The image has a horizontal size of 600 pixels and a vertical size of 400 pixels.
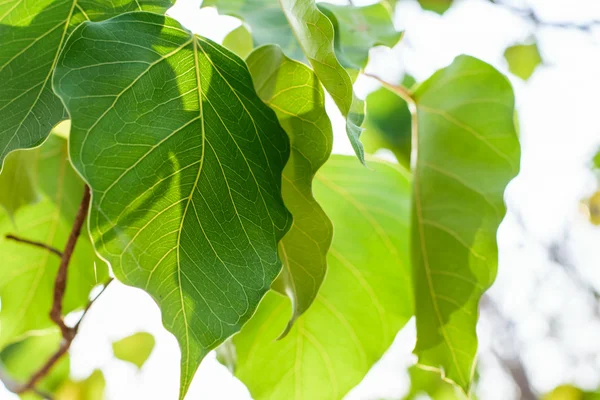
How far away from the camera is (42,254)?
79cm

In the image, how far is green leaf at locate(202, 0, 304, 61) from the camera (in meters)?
0.60

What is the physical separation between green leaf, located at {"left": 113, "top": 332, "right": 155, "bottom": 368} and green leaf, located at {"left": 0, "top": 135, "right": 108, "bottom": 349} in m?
0.60

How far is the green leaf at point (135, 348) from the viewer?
1358mm

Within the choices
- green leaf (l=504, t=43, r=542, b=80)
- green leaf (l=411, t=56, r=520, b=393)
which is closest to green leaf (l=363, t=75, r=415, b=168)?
green leaf (l=411, t=56, r=520, b=393)

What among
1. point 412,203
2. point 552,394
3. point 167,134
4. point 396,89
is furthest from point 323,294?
point 552,394

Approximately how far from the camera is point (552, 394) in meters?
1.46

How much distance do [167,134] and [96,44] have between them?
0.07 metres

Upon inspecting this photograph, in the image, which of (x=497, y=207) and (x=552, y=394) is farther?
(x=552, y=394)

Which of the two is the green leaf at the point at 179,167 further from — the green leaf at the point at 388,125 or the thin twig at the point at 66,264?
the green leaf at the point at 388,125

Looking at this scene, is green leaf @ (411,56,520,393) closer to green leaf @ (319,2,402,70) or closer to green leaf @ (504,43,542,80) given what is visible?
green leaf @ (319,2,402,70)

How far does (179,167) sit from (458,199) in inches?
15.5

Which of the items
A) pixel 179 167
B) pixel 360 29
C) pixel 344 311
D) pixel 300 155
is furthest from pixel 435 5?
pixel 179 167

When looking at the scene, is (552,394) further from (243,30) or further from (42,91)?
(42,91)

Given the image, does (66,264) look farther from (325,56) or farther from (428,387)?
(428,387)
